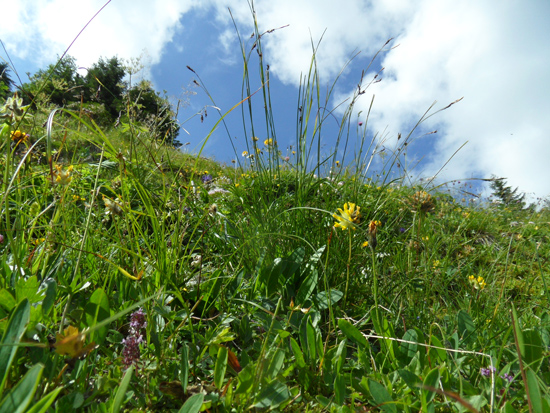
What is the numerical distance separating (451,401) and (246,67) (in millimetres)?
1288

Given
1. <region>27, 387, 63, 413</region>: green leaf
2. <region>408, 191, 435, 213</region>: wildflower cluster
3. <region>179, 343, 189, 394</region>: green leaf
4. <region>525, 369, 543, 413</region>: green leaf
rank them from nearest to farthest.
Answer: <region>27, 387, 63, 413</region>: green leaf < <region>525, 369, 543, 413</region>: green leaf < <region>179, 343, 189, 394</region>: green leaf < <region>408, 191, 435, 213</region>: wildflower cluster

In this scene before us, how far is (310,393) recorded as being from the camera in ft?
2.73

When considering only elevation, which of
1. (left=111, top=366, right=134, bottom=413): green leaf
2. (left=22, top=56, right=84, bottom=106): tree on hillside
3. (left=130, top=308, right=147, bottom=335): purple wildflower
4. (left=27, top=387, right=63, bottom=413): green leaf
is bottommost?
(left=27, top=387, right=63, bottom=413): green leaf

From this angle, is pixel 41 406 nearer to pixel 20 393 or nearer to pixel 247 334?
pixel 20 393

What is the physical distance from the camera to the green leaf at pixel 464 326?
99cm

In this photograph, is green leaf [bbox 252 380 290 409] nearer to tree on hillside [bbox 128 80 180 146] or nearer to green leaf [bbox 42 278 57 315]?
green leaf [bbox 42 278 57 315]

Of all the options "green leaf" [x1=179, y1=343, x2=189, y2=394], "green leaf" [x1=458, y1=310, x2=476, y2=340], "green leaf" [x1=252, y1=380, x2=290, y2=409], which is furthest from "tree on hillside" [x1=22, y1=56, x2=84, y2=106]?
"green leaf" [x1=458, y1=310, x2=476, y2=340]

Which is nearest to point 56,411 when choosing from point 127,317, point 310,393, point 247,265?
point 127,317

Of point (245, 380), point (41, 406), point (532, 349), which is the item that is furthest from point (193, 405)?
point (532, 349)

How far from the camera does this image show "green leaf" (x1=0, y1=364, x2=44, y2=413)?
1.57 ft

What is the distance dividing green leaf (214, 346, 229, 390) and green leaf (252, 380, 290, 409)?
0.33ft

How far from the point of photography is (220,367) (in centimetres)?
74

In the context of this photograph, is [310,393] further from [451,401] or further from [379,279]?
[379,279]

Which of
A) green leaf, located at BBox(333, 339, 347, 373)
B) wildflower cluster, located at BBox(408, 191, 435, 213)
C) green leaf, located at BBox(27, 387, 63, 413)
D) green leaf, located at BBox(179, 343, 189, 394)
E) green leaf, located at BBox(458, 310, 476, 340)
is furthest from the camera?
wildflower cluster, located at BBox(408, 191, 435, 213)
